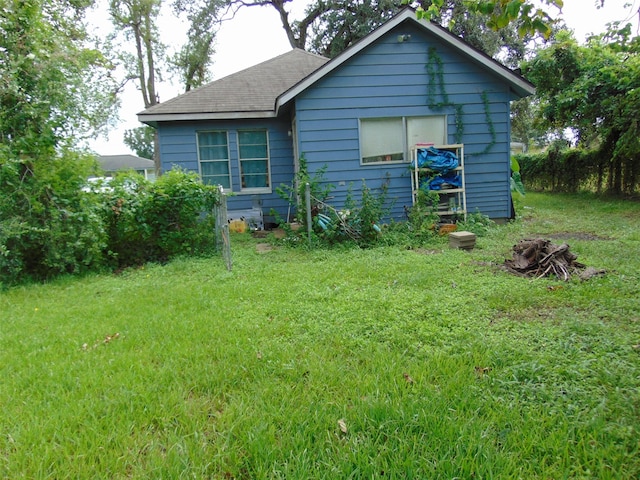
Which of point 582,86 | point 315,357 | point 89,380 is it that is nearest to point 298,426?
point 315,357

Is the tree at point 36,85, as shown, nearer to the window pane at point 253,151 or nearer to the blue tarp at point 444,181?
the window pane at point 253,151

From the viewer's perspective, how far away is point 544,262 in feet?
16.3

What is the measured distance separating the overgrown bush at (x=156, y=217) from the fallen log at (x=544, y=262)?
4810 millimetres

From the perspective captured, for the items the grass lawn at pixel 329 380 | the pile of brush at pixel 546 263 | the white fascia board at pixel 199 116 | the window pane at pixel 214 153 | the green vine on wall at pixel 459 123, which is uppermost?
the white fascia board at pixel 199 116

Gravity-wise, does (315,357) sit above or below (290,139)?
below

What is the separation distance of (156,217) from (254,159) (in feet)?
13.7

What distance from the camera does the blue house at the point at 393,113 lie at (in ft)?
28.1

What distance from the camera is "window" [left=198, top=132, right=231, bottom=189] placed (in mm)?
10133

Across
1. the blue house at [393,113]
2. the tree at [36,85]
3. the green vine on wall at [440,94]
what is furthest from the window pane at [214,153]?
the green vine on wall at [440,94]

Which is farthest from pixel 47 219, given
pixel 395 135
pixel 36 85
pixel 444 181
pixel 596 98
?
pixel 596 98

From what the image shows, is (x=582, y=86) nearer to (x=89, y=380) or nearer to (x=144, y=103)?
(x=89, y=380)

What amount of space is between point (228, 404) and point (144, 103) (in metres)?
23.9

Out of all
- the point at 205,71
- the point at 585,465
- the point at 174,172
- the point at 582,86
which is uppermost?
the point at 205,71

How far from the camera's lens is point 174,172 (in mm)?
6945
